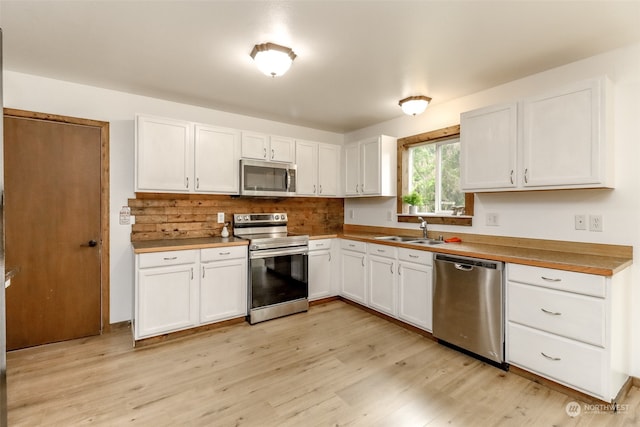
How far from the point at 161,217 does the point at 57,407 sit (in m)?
1.86

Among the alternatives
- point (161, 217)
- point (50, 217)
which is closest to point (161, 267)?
point (161, 217)

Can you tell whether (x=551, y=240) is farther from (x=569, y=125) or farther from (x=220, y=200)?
(x=220, y=200)

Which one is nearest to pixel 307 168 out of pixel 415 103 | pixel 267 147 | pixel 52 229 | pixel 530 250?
pixel 267 147

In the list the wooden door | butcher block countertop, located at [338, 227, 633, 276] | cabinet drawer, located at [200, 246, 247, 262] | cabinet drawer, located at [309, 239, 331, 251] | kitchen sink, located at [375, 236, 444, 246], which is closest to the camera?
butcher block countertop, located at [338, 227, 633, 276]

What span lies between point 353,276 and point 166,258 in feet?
7.04

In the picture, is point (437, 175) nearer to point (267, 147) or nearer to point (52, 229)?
point (267, 147)

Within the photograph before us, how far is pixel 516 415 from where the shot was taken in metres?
1.91

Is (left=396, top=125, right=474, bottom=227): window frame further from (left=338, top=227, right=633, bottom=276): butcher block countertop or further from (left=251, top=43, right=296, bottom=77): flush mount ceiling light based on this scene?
(left=251, top=43, right=296, bottom=77): flush mount ceiling light

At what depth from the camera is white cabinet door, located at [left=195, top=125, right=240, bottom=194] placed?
11.0 ft

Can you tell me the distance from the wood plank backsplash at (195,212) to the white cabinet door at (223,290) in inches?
25.8

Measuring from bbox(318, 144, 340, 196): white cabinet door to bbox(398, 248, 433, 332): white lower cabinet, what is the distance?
154 cm

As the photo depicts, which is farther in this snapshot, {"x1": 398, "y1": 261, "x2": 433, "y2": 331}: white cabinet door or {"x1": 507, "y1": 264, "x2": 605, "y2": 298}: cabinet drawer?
{"x1": 398, "y1": 261, "x2": 433, "y2": 331}: white cabinet door

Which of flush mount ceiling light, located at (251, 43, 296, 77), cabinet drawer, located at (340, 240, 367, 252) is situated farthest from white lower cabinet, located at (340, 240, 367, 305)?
flush mount ceiling light, located at (251, 43, 296, 77)

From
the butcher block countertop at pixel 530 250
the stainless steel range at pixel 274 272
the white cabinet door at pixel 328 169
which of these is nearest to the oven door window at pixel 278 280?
the stainless steel range at pixel 274 272
